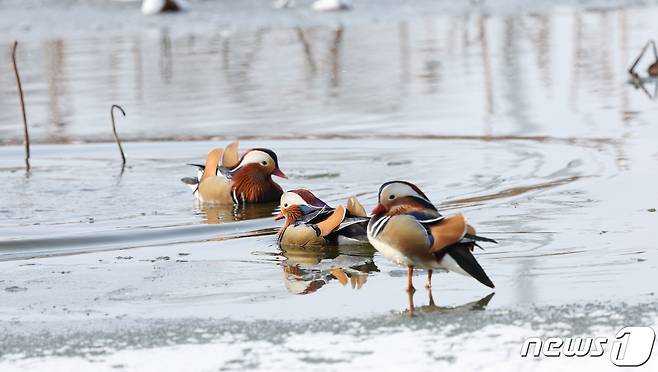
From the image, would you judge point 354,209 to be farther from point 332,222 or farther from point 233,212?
point 233,212

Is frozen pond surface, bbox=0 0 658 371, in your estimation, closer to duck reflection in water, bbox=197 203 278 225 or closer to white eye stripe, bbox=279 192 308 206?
duck reflection in water, bbox=197 203 278 225

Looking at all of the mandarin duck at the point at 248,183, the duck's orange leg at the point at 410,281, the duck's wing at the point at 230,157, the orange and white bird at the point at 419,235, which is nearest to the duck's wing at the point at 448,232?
the orange and white bird at the point at 419,235

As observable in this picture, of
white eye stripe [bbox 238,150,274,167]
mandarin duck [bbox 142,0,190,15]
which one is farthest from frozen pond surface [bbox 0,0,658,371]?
mandarin duck [bbox 142,0,190,15]

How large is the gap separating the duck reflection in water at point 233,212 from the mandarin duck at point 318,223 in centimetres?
126

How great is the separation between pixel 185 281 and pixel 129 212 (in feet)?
8.96

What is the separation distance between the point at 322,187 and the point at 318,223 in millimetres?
2649

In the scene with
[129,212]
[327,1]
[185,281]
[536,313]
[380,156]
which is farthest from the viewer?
[327,1]

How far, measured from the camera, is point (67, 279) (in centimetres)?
772

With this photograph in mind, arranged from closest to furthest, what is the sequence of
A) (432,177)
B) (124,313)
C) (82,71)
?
(124,313), (432,177), (82,71)

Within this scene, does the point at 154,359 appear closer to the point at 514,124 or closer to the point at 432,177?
the point at 432,177

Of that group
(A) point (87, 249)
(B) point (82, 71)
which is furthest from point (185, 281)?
(B) point (82, 71)

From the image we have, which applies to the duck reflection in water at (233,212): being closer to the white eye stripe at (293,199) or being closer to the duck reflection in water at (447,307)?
the white eye stripe at (293,199)

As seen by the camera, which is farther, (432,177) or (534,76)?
(534,76)

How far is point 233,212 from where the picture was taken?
10336mm
